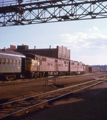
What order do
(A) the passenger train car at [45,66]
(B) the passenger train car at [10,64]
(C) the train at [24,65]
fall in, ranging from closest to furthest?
1. (B) the passenger train car at [10,64]
2. (C) the train at [24,65]
3. (A) the passenger train car at [45,66]

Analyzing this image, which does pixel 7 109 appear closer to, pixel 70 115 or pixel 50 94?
pixel 70 115

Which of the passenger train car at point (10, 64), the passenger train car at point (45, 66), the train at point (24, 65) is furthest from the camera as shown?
the passenger train car at point (45, 66)

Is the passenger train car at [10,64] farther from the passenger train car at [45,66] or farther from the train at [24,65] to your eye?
the passenger train car at [45,66]

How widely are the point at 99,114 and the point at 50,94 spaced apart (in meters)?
5.53

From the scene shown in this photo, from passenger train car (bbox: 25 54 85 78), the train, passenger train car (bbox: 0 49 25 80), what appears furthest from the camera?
passenger train car (bbox: 25 54 85 78)

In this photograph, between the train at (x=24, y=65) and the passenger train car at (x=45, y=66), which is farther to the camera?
the passenger train car at (x=45, y=66)

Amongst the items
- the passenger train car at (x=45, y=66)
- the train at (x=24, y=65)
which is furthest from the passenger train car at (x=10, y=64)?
the passenger train car at (x=45, y=66)

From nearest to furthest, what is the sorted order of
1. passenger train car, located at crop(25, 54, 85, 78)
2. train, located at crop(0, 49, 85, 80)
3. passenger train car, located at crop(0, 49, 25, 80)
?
1. passenger train car, located at crop(0, 49, 25, 80)
2. train, located at crop(0, 49, 85, 80)
3. passenger train car, located at crop(25, 54, 85, 78)

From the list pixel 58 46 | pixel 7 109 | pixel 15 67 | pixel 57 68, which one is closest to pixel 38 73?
pixel 15 67

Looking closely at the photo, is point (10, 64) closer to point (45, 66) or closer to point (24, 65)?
point (24, 65)

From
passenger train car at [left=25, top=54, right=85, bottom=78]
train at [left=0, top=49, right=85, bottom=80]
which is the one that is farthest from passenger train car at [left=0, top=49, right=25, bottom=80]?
passenger train car at [left=25, top=54, right=85, bottom=78]

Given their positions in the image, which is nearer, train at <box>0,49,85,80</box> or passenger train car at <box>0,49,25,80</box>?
passenger train car at <box>0,49,25,80</box>

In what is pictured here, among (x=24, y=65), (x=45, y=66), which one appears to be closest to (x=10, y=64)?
(x=24, y=65)

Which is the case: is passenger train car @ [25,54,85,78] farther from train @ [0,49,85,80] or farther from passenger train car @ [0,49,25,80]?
passenger train car @ [0,49,25,80]
